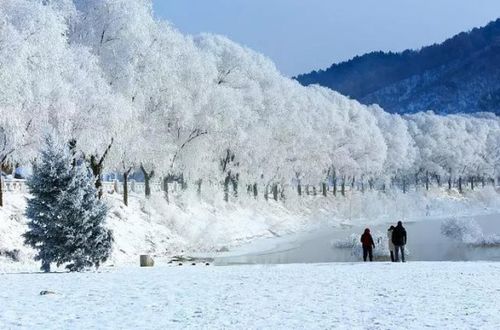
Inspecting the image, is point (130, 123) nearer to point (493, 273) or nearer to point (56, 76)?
point (56, 76)

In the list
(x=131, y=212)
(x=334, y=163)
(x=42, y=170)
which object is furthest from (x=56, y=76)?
(x=334, y=163)

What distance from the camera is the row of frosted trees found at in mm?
28469

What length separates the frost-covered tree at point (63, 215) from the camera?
2498cm

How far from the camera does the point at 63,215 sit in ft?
81.9

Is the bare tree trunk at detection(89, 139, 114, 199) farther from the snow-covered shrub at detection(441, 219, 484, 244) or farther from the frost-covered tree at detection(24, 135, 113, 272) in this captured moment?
the snow-covered shrub at detection(441, 219, 484, 244)

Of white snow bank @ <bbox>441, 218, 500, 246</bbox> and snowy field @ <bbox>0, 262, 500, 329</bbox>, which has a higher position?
white snow bank @ <bbox>441, 218, 500, 246</bbox>

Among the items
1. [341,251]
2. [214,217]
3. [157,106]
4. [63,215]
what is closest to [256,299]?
[63,215]

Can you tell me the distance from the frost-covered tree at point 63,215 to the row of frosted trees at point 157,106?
337cm

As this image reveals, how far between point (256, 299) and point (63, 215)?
11179mm

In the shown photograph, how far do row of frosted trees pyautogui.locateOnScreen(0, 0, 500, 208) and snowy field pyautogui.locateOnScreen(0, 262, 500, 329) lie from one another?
34.5 feet

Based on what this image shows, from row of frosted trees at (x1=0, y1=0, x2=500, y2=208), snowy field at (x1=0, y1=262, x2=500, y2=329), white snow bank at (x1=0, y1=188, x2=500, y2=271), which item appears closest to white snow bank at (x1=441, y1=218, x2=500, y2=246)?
white snow bank at (x1=0, y1=188, x2=500, y2=271)

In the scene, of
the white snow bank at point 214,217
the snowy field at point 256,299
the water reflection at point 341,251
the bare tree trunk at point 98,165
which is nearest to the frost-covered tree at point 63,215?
the snowy field at point 256,299

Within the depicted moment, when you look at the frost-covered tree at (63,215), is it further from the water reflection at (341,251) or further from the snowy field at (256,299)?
the water reflection at (341,251)

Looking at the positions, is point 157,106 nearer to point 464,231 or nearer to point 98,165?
point 98,165
